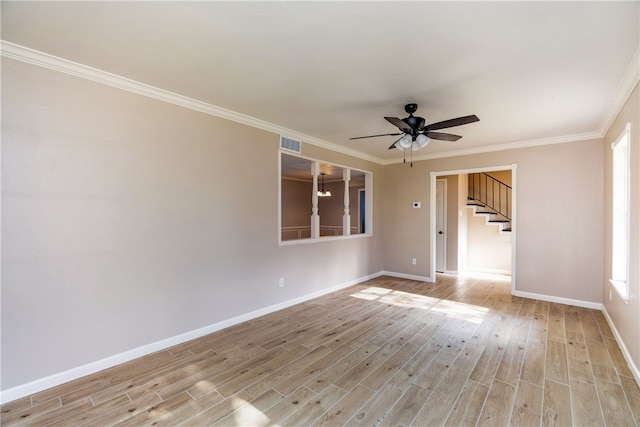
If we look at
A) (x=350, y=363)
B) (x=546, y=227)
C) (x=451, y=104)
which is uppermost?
(x=451, y=104)

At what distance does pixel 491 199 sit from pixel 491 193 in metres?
0.16

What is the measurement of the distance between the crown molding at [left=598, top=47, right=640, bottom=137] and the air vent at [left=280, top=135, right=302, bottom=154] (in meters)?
3.57

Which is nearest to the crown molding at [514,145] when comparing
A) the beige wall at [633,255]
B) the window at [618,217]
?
the window at [618,217]

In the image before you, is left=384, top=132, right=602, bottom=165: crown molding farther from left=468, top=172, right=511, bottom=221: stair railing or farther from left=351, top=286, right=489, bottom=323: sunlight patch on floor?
left=351, top=286, right=489, bottom=323: sunlight patch on floor

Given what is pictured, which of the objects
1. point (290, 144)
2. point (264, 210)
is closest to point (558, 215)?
point (290, 144)

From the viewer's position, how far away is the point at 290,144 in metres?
4.30

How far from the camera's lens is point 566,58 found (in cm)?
225

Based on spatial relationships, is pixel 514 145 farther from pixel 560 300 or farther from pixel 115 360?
pixel 115 360

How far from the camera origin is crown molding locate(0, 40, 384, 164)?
2.18 metres

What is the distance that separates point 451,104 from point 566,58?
41.1 inches

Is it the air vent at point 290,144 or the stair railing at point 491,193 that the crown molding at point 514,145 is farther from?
the air vent at point 290,144

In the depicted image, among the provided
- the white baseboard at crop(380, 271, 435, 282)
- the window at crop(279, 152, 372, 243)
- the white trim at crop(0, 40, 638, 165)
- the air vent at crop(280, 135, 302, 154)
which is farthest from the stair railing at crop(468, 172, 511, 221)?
the air vent at crop(280, 135, 302, 154)

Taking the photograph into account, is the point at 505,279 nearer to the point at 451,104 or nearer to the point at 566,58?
the point at 451,104

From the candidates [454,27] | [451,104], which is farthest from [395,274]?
[454,27]
